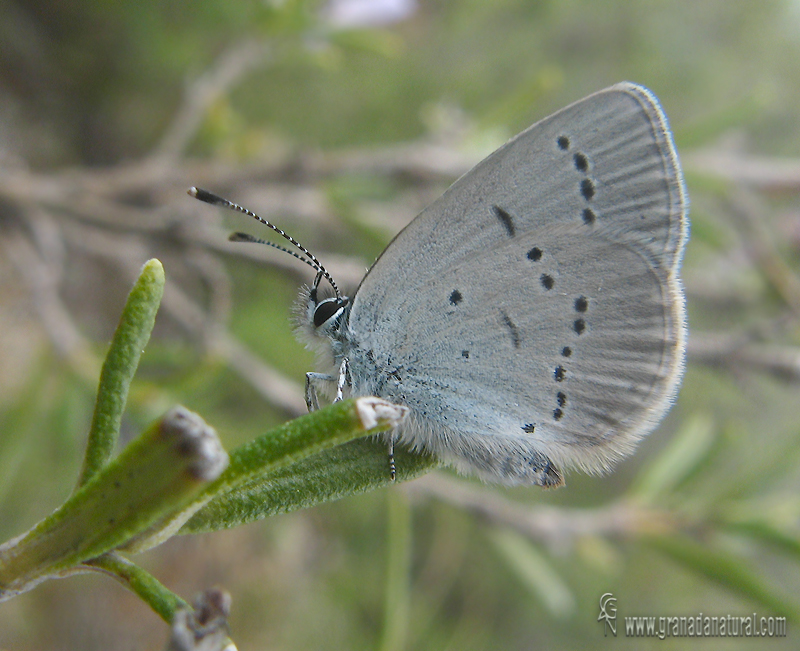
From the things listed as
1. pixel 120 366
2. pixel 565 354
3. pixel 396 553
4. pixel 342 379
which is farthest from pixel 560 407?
pixel 120 366

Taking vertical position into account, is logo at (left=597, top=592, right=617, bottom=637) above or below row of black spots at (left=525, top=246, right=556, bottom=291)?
below

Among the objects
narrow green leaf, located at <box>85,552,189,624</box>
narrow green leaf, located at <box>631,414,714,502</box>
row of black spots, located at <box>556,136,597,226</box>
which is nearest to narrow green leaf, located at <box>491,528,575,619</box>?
narrow green leaf, located at <box>631,414,714,502</box>

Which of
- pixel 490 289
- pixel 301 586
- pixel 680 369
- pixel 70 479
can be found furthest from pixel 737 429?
pixel 301 586

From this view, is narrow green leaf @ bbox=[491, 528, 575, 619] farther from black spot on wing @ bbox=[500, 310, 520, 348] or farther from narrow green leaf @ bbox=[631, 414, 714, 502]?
black spot on wing @ bbox=[500, 310, 520, 348]

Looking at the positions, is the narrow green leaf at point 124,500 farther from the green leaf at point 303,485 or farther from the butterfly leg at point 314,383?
the butterfly leg at point 314,383

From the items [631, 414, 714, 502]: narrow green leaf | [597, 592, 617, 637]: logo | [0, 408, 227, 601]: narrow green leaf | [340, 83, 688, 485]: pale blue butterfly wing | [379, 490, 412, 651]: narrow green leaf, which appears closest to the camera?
[0, 408, 227, 601]: narrow green leaf

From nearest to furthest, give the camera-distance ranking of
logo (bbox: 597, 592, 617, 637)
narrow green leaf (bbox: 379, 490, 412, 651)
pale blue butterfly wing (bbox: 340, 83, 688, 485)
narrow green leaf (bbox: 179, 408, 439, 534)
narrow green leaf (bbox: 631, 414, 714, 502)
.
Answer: narrow green leaf (bbox: 179, 408, 439, 534)
pale blue butterfly wing (bbox: 340, 83, 688, 485)
narrow green leaf (bbox: 379, 490, 412, 651)
logo (bbox: 597, 592, 617, 637)
narrow green leaf (bbox: 631, 414, 714, 502)
